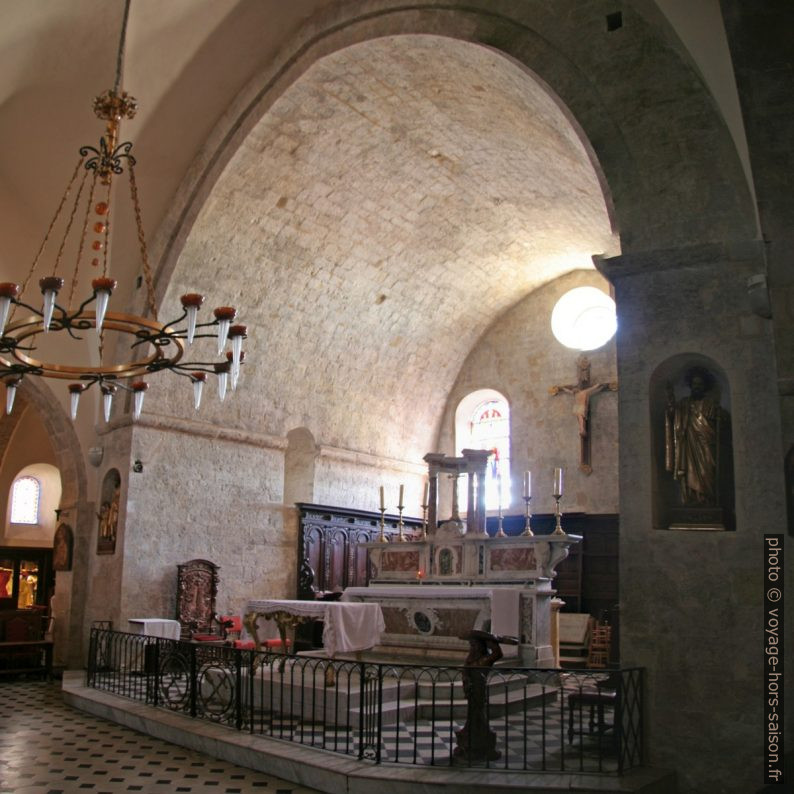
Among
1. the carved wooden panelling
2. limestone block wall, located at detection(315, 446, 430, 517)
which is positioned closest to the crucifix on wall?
limestone block wall, located at detection(315, 446, 430, 517)

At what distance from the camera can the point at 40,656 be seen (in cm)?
1327

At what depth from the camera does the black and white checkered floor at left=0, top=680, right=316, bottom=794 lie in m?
6.41

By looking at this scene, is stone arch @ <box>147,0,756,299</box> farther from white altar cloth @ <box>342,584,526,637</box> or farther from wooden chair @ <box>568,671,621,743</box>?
white altar cloth @ <box>342,584,526,637</box>

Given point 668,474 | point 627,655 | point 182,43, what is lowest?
point 627,655

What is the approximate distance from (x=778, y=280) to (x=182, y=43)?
9.19m

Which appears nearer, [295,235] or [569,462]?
[295,235]

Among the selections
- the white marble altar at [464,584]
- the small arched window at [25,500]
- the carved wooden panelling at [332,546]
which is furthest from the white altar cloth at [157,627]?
the small arched window at [25,500]

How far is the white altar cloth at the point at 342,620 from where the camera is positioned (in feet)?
28.7

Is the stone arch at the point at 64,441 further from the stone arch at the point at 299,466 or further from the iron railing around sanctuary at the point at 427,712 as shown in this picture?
the iron railing around sanctuary at the point at 427,712

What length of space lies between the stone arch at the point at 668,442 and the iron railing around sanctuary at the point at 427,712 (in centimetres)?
126

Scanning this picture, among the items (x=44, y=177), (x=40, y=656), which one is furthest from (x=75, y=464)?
(x=44, y=177)

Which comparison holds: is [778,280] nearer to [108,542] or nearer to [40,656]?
[108,542]

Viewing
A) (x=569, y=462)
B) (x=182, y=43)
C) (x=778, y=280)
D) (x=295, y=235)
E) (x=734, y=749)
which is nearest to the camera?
(x=778, y=280)

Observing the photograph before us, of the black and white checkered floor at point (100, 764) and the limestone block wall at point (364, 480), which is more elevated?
the limestone block wall at point (364, 480)
